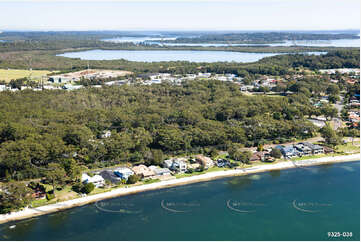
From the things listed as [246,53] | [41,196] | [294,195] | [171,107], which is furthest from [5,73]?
[246,53]

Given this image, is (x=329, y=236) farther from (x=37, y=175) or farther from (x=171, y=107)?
(x=171, y=107)

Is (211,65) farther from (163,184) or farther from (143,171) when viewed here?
(163,184)

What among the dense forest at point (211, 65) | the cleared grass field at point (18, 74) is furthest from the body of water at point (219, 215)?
the cleared grass field at point (18, 74)

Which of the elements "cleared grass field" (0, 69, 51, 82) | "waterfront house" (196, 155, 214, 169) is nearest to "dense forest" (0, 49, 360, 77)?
"cleared grass field" (0, 69, 51, 82)

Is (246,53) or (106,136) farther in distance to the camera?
(246,53)

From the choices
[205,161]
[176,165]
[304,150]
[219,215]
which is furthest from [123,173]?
[304,150]

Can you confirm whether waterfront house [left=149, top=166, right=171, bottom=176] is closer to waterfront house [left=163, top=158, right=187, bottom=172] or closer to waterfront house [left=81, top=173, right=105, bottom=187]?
waterfront house [left=163, top=158, right=187, bottom=172]
